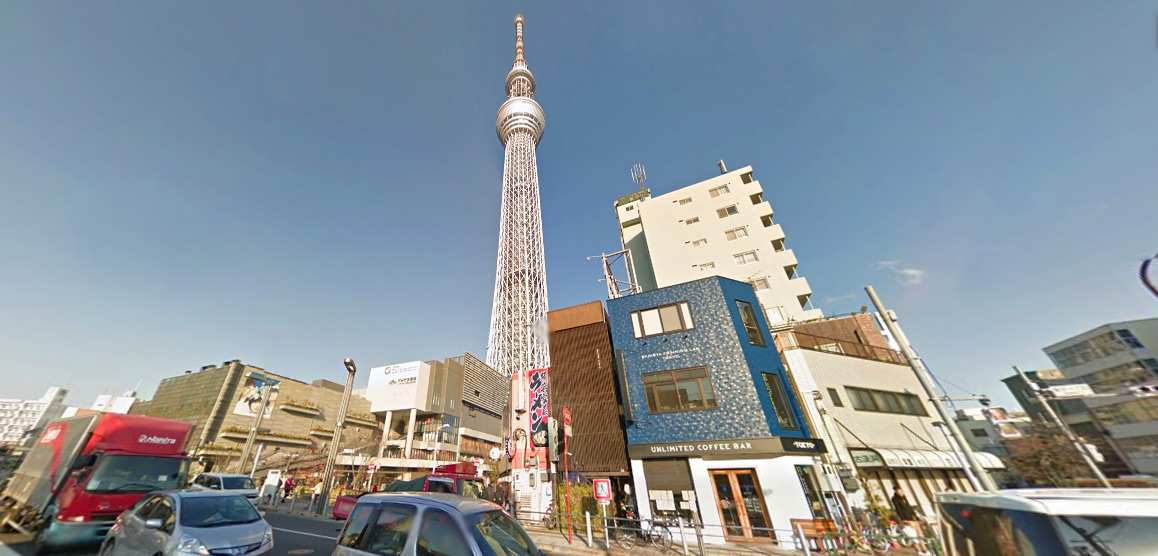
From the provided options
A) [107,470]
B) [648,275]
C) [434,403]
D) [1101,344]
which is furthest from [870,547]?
[1101,344]

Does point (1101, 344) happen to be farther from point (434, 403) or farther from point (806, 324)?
point (434, 403)

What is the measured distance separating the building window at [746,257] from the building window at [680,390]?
66.1 feet

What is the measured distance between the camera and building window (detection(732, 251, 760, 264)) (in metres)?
32.4

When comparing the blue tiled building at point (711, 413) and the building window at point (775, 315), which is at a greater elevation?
the building window at point (775, 315)

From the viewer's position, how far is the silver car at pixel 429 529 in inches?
173

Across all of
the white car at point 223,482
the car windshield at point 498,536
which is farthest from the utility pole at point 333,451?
the car windshield at point 498,536

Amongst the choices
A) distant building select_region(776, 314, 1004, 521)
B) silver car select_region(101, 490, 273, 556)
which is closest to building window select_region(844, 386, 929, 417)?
distant building select_region(776, 314, 1004, 521)

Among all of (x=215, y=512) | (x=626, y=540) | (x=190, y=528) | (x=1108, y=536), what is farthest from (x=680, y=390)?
(x=190, y=528)

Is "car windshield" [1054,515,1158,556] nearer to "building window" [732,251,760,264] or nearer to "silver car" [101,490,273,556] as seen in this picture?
"silver car" [101,490,273,556]

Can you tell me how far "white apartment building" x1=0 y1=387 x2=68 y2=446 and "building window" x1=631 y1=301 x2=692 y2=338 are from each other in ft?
537

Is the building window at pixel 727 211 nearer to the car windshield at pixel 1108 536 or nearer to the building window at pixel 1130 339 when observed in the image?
the car windshield at pixel 1108 536

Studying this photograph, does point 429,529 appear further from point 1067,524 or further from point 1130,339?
point 1130,339

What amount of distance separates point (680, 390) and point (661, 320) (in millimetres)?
3367

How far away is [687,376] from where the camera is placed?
15.9 metres
